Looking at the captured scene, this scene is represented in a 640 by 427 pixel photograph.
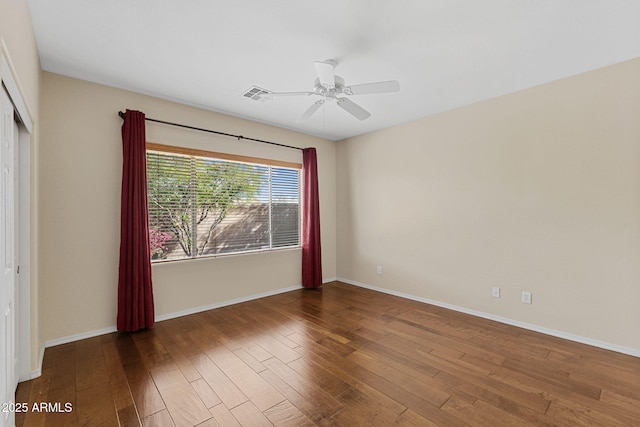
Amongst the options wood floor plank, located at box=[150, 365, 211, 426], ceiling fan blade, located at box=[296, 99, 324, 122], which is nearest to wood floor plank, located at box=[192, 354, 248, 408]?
wood floor plank, located at box=[150, 365, 211, 426]

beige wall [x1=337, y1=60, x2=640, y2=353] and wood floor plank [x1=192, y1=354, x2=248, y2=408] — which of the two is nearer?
wood floor plank [x1=192, y1=354, x2=248, y2=408]

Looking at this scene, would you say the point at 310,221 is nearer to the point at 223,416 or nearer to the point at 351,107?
the point at 351,107

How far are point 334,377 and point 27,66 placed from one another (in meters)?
3.15

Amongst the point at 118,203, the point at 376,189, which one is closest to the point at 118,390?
the point at 118,203

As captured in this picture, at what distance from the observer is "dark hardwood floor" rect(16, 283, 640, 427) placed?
71.6 inches

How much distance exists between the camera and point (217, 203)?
12.7 feet

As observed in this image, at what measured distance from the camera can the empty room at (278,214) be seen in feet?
6.35

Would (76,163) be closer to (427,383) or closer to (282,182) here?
(282,182)

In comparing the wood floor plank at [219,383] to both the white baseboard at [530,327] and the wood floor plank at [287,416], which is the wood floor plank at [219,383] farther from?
the white baseboard at [530,327]

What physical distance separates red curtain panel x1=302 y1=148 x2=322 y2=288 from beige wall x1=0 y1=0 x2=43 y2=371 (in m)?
3.22

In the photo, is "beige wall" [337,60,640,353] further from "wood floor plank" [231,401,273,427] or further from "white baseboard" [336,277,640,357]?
"wood floor plank" [231,401,273,427]

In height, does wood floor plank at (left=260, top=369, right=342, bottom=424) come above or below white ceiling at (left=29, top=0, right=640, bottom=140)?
below

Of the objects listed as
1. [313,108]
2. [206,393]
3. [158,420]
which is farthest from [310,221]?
[158,420]

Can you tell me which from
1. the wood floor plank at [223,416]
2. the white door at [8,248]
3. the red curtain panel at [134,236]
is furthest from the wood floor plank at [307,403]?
the red curtain panel at [134,236]
